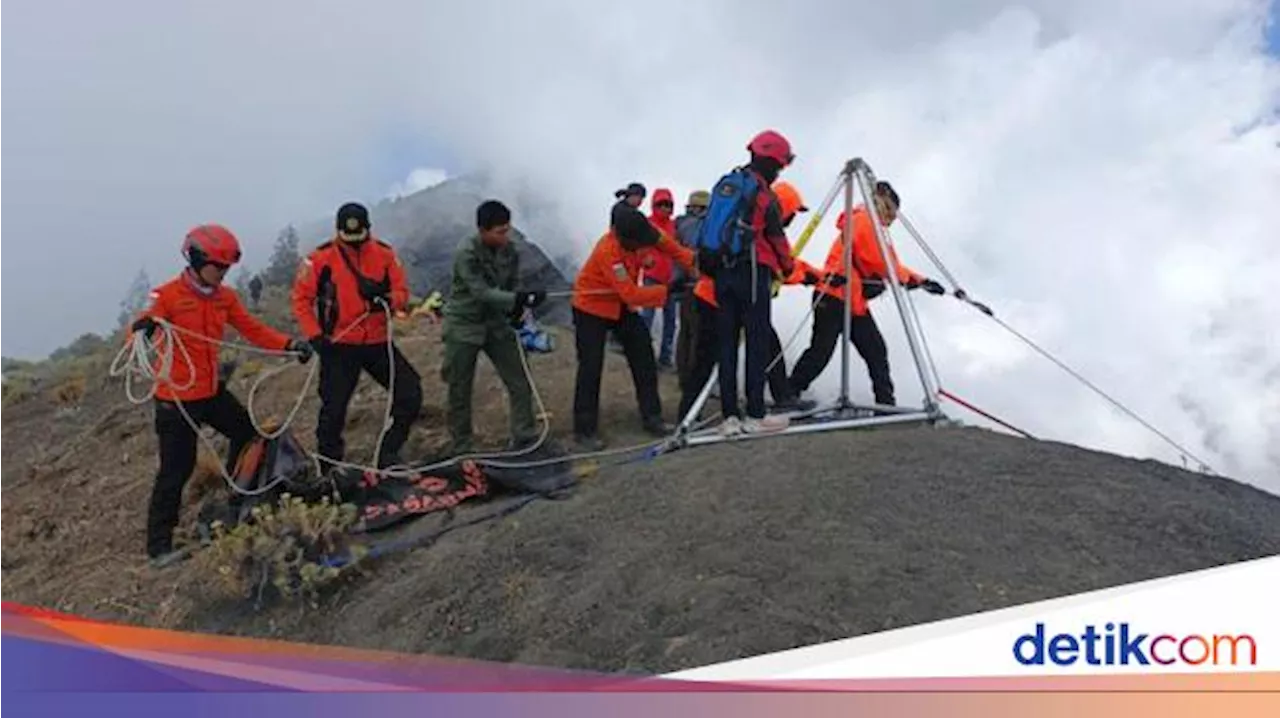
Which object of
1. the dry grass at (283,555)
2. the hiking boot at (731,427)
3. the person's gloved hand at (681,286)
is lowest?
the dry grass at (283,555)

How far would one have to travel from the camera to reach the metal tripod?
8.42m

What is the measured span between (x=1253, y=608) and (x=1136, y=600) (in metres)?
0.43

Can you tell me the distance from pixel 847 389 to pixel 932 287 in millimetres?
1094

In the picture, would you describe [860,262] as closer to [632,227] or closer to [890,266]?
[890,266]

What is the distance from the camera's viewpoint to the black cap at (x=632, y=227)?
902 centimetres

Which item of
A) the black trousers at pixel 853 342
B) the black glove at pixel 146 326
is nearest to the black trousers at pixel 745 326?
the black trousers at pixel 853 342

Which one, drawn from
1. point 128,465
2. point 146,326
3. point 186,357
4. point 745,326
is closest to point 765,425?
point 745,326

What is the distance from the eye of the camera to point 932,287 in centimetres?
933

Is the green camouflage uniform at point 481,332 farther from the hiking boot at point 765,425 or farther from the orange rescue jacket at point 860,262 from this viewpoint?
the orange rescue jacket at point 860,262

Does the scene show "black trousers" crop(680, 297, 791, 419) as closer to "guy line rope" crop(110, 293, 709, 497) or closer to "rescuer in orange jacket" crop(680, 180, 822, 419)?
"rescuer in orange jacket" crop(680, 180, 822, 419)

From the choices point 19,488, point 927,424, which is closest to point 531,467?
point 927,424

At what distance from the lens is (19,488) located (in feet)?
38.3

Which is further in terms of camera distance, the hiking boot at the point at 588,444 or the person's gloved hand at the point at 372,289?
the hiking boot at the point at 588,444

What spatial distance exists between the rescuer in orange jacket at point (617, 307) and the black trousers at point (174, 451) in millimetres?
2740
